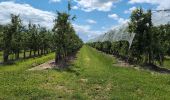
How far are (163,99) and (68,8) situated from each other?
34825 mm

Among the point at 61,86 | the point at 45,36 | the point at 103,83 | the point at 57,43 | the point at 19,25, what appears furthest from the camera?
the point at 45,36

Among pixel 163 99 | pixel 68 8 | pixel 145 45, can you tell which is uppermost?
pixel 68 8

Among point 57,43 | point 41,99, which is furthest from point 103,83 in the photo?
point 57,43

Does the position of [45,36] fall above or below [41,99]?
above

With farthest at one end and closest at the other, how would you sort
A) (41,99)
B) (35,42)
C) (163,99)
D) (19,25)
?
(35,42) → (19,25) → (163,99) → (41,99)

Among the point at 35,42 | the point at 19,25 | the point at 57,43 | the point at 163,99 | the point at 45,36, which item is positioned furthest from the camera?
the point at 45,36

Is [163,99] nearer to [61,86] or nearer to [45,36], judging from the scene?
[61,86]

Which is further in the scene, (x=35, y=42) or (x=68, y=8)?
(x=35, y=42)

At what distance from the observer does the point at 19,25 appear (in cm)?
6881

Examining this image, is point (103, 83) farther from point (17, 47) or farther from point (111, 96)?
point (17, 47)

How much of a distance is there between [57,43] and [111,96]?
32290 millimetres

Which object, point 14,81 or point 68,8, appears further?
point 68,8

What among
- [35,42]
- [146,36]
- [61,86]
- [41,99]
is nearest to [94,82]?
[61,86]

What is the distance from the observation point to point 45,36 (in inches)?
3942
